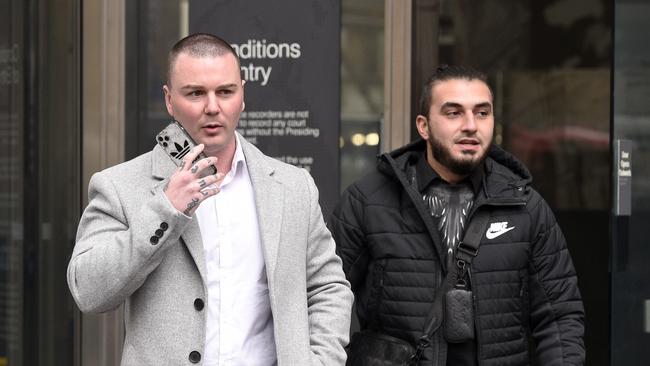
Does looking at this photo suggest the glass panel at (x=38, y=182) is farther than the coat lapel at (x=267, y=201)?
Yes

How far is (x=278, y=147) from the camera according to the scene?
5930mm

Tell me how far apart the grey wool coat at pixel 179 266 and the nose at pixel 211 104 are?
0.22 metres

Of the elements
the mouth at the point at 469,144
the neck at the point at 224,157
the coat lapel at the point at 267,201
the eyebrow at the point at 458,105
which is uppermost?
the eyebrow at the point at 458,105

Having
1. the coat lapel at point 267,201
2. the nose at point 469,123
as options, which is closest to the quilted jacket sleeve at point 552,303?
the nose at point 469,123

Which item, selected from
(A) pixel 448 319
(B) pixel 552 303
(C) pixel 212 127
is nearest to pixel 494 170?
(B) pixel 552 303

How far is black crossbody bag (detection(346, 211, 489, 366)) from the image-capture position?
3.67 metres

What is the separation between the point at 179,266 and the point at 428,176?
4.28 feet

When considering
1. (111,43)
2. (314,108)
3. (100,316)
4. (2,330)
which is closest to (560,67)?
(314,108)

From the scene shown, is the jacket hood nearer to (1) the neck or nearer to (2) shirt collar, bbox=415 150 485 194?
(2) shirt collar, bbox=415 150 485 194

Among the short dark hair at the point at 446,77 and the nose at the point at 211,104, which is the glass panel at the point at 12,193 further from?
the nose at the point at 211,104

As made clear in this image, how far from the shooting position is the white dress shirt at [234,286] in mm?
2961

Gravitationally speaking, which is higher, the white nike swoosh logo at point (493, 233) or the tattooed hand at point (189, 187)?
the tattooed hand at point (189, 187)

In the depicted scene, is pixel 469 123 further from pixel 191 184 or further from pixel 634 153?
pixel 634 153

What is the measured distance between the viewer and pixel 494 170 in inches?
157
